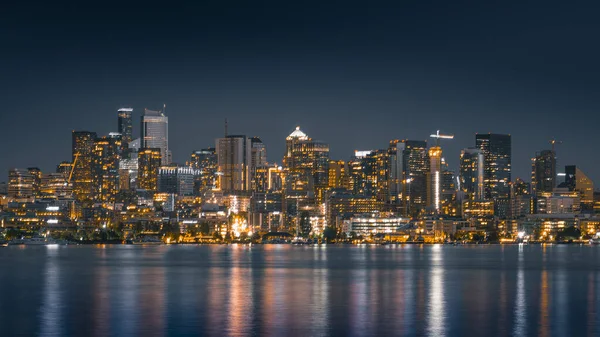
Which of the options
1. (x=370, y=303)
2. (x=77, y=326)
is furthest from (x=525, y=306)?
(x=77, y=326)

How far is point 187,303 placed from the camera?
59.9 meters

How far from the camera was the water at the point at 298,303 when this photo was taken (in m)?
47.3

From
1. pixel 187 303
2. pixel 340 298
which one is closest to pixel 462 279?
pixel 340 298

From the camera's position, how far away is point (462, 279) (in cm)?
8344

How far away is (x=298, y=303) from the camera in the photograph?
59062mm

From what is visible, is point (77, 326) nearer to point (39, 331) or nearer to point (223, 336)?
point (39, 331)

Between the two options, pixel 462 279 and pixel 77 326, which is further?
pixel 462 279

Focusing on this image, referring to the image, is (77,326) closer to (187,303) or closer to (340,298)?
(187,303)

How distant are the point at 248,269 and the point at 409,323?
169 feet

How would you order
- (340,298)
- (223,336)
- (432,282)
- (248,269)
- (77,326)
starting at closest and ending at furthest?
1. (223,336)
2. (77,326)
3. (340,298)
4. (432,282)
5. (248,269)

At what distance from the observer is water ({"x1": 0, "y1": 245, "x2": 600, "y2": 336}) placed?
155 ft

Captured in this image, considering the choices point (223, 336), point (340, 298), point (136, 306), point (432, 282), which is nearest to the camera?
point (223, 336)

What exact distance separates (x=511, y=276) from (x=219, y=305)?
37.7m

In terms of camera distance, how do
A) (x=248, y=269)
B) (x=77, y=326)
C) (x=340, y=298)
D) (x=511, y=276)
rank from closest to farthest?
(x=77, y=326) < (x=340, y=298) < (x=511, y=276) < (x=248, y=269)
